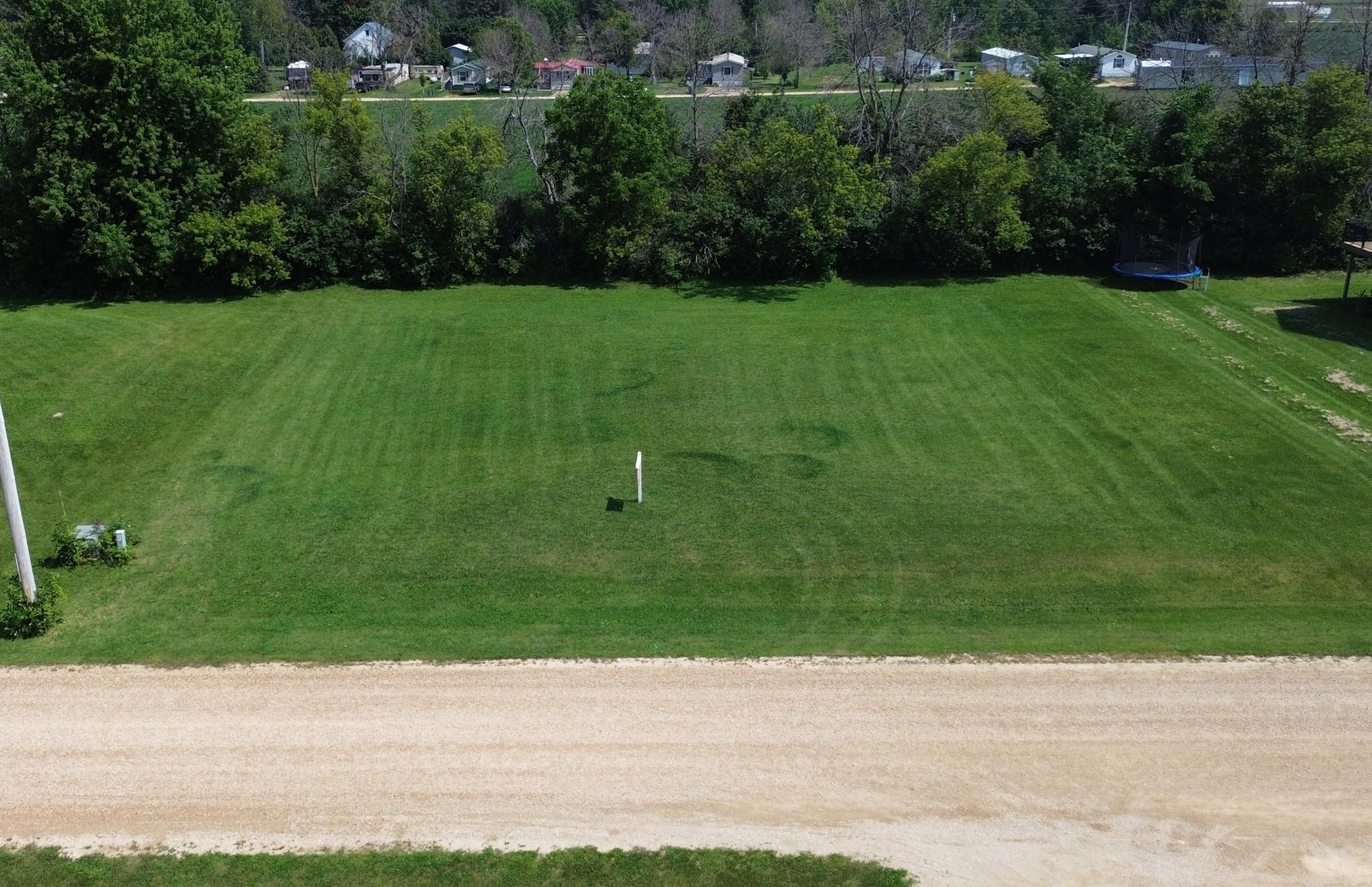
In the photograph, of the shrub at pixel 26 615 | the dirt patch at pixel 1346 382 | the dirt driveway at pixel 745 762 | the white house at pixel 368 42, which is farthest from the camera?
the white house at pixel 368 42

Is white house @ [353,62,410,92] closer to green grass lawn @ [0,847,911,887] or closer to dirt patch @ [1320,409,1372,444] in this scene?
dirt patch @ [1320,409,1372,444]

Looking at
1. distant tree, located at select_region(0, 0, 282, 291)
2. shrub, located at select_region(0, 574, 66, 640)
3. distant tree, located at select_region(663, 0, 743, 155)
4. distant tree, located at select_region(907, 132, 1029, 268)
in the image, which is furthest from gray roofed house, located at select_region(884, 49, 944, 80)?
shrub, located at select_region(0, 574, 66, 640)

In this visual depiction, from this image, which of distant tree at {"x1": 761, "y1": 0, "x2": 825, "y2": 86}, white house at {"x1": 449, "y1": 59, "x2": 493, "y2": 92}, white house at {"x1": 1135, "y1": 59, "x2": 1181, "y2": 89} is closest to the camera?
white house at {"x1": 1135, "y1": 59, "x2": 1181, "y2": 89}

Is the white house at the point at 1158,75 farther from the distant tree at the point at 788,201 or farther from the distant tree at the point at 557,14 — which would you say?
the distant tree at the point at 557,14

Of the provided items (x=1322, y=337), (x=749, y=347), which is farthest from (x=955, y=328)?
(x=1322, y=337)

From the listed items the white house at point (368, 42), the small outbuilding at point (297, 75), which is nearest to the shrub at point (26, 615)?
the small outbuilding at point (297, 75)

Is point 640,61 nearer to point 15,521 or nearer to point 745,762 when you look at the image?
point 15,521

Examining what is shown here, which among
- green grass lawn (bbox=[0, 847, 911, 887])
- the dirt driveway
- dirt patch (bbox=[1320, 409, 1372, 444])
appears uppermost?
dirt patch (bbox=[1320, 409, 1372, 444])
